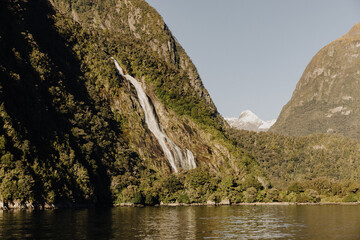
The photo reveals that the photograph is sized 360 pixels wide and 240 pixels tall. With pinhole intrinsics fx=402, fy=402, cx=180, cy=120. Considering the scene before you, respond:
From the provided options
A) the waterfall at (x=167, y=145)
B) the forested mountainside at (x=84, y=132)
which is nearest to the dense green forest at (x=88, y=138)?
the forested mountainside at (x=84, y=132)

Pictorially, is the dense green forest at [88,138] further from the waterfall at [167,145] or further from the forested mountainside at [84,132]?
the waterfall at [167,145]

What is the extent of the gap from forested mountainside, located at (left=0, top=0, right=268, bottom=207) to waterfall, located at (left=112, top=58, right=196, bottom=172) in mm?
2543

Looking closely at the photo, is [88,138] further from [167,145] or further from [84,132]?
[167,145]

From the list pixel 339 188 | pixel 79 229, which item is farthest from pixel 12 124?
pixel 339 188

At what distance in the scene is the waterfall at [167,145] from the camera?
6767 inches

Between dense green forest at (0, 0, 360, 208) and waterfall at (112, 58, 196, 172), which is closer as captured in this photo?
dense green forest at (0, 0, 360, 208)

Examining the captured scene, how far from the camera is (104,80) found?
18425cm

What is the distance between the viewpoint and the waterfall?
17188 centimetres

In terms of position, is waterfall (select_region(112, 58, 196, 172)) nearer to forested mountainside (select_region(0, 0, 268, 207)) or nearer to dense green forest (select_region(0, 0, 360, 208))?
forested mountainside (select_region(0, 0, 268, 207))

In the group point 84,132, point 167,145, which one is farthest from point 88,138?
point 167,145

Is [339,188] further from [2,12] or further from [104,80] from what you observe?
[2,12]

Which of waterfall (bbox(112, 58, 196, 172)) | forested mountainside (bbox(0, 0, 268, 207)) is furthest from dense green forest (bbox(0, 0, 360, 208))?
waterfall (bbox(112, 58, 196, 172))

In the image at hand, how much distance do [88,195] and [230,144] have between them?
82812 millimetres

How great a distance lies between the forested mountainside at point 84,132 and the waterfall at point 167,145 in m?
2.54
